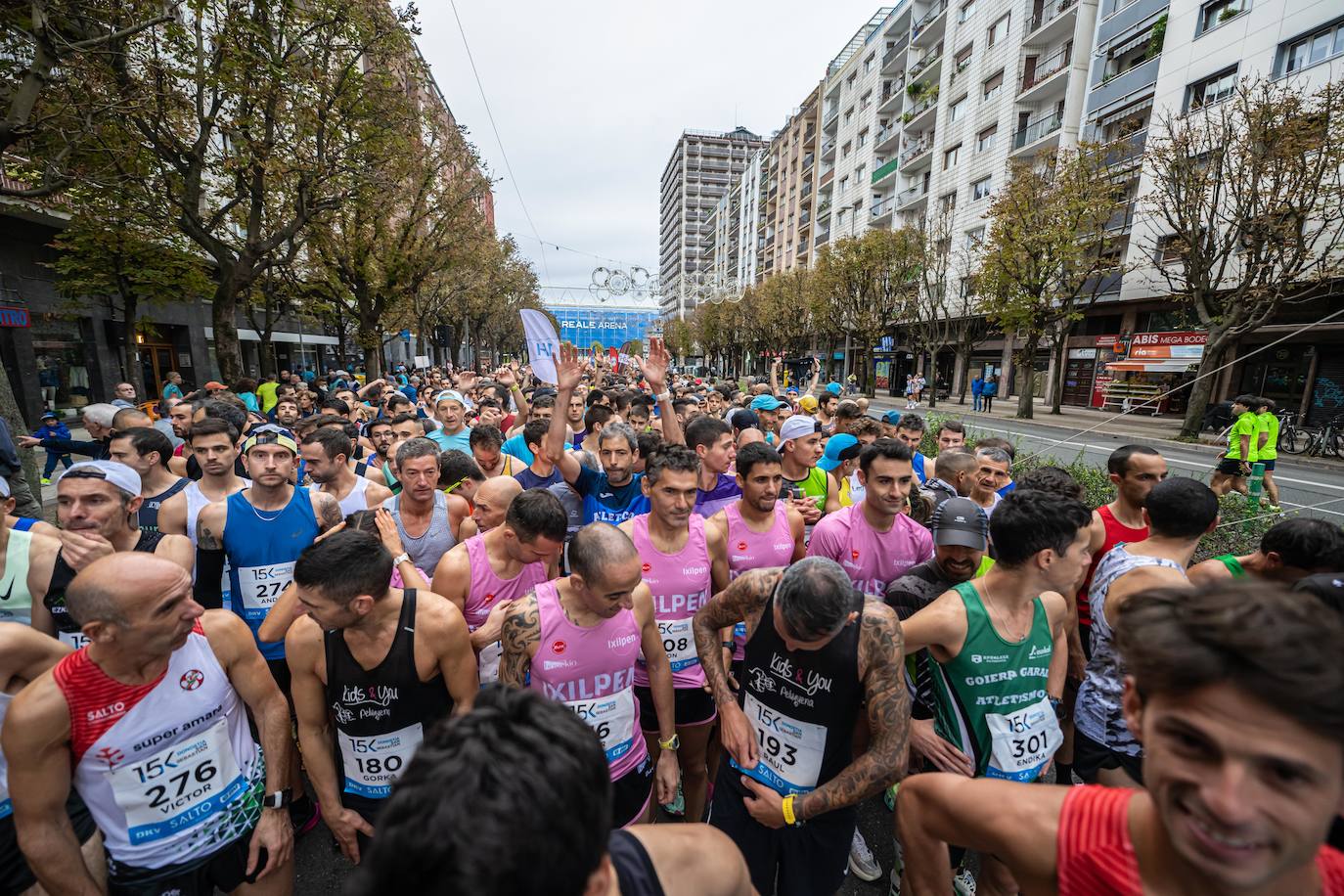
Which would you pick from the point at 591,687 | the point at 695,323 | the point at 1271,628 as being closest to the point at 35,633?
the point at 591,687

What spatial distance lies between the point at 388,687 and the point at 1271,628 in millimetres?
2629

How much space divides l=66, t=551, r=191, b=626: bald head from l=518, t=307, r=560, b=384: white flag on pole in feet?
18.9

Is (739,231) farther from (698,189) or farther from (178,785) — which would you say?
(178,785)

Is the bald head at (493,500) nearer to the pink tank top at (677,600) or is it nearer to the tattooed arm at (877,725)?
the pink tank top at (677,600)

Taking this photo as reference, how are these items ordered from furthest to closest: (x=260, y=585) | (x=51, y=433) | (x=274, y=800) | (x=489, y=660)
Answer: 1. (x=51, y=433)
2. (x=260, y=585)
3. (x=489, y=660)
4. (x=274, y=800)

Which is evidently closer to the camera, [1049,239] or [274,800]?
[274,800]

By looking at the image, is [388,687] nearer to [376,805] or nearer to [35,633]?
[376,805]

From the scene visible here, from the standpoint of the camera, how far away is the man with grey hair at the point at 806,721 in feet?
6.70

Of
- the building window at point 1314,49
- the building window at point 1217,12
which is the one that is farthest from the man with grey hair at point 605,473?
the building window at point 1217,12

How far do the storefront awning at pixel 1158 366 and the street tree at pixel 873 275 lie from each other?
979cm

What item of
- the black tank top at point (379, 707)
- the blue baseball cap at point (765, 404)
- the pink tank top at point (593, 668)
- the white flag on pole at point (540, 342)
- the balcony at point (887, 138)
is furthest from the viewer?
the balcony at point (887, 138)

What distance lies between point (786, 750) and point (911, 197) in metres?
41.5

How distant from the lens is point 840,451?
16.5 ft

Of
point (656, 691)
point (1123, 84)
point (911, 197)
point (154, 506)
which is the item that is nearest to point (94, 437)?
point (154, 506)
